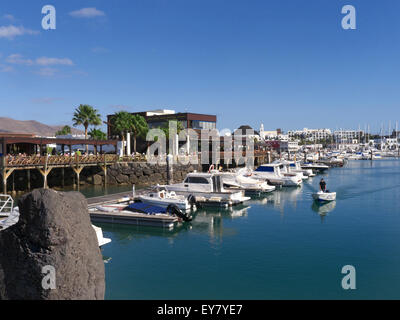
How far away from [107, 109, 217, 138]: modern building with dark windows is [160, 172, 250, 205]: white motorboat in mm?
36526

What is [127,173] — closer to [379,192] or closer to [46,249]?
[379,192]

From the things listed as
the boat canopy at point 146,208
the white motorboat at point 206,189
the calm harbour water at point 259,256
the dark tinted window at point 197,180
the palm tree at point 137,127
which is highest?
the palm tree at point 137,127

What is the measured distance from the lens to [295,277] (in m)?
14.8

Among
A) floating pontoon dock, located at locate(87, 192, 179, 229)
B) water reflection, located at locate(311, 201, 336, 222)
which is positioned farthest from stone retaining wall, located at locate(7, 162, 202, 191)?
water reflection, located at locate(311, 201, 336, 222)

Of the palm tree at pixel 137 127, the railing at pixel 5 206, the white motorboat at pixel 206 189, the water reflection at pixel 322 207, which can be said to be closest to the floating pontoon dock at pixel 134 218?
the railing at pixel 5 206

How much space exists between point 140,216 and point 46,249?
57.2ft

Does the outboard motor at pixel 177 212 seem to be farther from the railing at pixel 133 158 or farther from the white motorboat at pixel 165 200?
the railing at pixel 133 158

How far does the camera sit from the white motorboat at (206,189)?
31.9m

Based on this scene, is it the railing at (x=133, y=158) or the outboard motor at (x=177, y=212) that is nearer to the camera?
the outboard motor at (x=177, y=212)

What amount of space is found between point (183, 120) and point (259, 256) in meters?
56.3

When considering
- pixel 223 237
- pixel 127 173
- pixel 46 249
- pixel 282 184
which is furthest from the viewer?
pixel 127 173

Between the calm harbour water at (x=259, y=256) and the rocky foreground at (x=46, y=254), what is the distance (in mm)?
6686

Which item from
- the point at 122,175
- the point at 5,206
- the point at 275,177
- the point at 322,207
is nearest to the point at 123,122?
the point at 122,175
